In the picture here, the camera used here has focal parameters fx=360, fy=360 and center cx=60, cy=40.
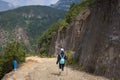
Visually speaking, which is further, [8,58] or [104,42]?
[8,58]

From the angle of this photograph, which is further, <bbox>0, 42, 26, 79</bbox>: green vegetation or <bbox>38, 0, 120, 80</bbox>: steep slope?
<bbox>0, 42, 26, 79</bbox>: green vegetation

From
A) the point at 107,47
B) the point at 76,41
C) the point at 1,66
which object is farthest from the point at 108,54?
the point at 76,41

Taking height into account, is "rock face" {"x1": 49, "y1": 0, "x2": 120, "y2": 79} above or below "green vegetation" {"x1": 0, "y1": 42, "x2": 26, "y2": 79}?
above

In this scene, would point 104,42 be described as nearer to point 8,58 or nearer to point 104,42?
point 104,42

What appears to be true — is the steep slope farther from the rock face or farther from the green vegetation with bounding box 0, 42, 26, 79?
the green vegetation with bounding box 0, 42, 26, 79

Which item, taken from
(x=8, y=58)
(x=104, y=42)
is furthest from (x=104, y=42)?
(x=8, y=58)

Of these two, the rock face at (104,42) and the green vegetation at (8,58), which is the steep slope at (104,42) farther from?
the green vegetation at (8,58)

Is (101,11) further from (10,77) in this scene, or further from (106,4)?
(10,77)

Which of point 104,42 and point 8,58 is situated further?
point 8,58

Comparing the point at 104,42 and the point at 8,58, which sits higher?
the point at 104,42

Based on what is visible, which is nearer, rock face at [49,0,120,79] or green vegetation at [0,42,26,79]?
rock face at [49,0,120,79]

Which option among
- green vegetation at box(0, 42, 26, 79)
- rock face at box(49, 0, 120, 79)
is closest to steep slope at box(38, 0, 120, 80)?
rock face at box(49, 0, 120, 79)

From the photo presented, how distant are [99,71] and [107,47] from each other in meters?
1.71

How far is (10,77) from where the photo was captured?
2475 centimetres
